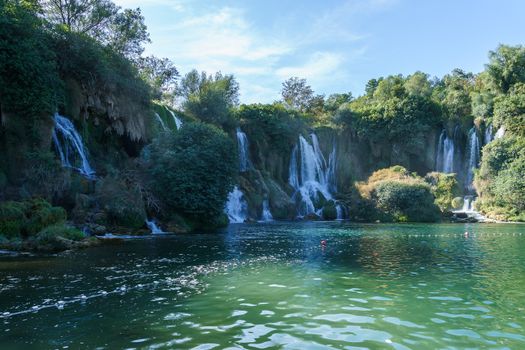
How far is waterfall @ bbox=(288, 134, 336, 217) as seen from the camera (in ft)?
172

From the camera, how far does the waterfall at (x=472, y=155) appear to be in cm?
5891

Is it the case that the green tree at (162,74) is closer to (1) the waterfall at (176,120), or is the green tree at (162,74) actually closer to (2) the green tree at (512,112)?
(1) the waterfall at (176,120)

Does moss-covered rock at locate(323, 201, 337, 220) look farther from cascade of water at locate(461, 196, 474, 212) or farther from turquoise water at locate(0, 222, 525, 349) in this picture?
turquoise water at locate(0, 222, 525, 349)

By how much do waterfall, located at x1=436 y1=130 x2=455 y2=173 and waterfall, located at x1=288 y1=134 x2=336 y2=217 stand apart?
14773mm

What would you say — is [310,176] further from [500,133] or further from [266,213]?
[500,133]

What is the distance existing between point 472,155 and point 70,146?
1965 inches

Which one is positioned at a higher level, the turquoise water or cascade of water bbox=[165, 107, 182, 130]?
cascade of water bbox=[165, 107, 182, 130]

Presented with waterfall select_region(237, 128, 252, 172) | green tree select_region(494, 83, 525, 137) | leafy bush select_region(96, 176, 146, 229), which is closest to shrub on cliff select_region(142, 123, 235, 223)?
leafy bush select_region(96, 176, 146, 229)

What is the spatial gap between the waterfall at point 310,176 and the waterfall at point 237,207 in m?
8.44

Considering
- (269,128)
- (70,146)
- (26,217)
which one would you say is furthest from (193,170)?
(269,128)

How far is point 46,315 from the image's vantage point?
30.0ft

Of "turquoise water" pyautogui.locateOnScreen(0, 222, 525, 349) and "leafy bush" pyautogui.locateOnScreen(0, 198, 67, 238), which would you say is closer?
"turquoise water" pyautogui.locateOnScreen(0, 222, 525, 349)

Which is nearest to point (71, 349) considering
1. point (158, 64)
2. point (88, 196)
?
A: point (88, 196)

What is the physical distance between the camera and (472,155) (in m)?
59.4
